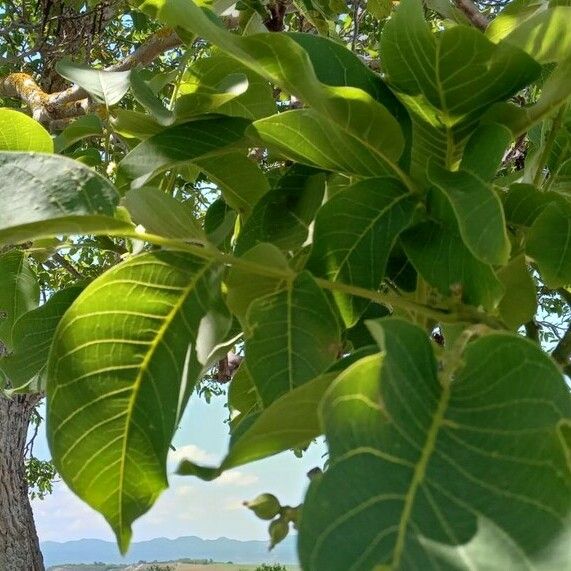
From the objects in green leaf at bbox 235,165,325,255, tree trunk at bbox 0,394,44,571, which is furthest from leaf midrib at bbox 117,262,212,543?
tree trunk at bbox 0,394,44,571

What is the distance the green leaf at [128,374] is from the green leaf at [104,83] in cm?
26

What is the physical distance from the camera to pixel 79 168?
0.43 m

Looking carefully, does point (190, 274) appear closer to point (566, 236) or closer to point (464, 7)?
point (566, 236)

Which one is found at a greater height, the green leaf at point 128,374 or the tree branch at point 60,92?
the tree branch at point 60,92

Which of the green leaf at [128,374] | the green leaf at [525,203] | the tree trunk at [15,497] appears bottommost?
the green leaf at [128,374]

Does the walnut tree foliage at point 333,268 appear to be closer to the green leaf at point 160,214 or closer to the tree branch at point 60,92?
the green leaf at point 160,214

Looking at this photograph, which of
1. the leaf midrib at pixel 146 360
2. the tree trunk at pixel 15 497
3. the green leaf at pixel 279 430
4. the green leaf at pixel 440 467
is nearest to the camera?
the green leaf at pixel 440 467

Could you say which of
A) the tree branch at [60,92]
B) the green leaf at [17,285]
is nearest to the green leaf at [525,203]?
the green leaf at [17,285]

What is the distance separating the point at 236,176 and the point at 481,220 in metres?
0.27

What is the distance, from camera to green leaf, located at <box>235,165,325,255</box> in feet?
1.86

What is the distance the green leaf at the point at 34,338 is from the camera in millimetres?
673

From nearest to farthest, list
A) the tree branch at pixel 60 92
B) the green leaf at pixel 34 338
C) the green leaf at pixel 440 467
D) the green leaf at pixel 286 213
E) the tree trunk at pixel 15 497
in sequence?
the green leaf at pixel 440 467 → the green leaf at pixel 286 213 → the green leaf at pixel 34 338 → the tree branch at pixel 60 92 → the tree trunk at pixel 15 497

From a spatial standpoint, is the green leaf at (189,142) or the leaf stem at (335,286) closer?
the leaf stem at (335,286)

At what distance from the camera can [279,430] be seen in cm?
37
